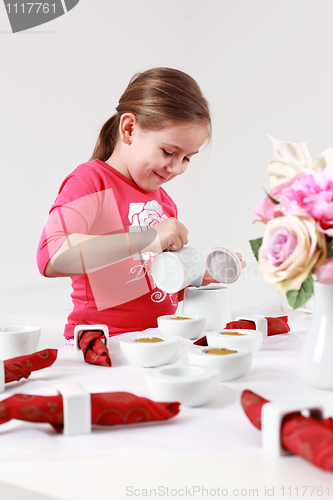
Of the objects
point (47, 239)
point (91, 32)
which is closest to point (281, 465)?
point (47, 239)

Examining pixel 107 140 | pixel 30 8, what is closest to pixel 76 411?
pixel 107 140

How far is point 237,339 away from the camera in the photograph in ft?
2.46

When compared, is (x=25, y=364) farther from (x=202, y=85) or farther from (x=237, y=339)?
(x=202, y=85)

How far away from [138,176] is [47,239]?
38 centimetres

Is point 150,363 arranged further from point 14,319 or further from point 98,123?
point 98,123

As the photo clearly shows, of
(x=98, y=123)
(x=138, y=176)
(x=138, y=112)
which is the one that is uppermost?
(x=98, y=123)

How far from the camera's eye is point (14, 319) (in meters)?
1.76

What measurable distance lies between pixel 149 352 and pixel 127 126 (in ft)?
2.70

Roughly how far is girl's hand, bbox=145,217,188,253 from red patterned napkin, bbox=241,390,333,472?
0.63 metres

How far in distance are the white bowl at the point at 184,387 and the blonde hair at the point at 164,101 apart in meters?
0.86

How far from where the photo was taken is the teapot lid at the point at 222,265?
1.00 m

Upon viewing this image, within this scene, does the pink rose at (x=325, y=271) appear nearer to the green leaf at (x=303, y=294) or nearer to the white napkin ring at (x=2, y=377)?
the green leaf at (x=303, y=294)

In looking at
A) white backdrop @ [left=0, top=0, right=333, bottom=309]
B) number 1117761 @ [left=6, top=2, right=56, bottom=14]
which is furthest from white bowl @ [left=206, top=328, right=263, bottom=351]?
number 1117761 @ [left=6, top=2, right=56, bottom=14]

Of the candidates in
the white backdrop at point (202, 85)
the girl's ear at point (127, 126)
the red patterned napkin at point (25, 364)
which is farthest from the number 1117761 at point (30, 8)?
the red patterned napkin at point (25, 364)
